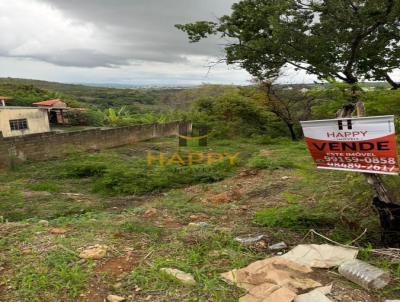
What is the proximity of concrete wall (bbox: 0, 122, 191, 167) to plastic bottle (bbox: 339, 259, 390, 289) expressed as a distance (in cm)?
1019

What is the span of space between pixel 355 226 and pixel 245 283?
1.64 meters

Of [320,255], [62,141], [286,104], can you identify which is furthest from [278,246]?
[286,104]

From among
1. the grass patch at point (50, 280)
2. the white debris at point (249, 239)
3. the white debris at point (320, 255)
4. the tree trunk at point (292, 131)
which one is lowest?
the tree trunk at point (292, 131)

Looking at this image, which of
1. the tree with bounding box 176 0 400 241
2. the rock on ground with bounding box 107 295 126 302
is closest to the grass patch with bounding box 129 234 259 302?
the rock on ground with bounding box 107 295 126 302

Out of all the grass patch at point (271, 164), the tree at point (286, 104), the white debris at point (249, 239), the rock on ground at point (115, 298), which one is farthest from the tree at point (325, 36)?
the tree at point (286, 104)

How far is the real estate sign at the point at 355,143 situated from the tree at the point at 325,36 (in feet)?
10.5

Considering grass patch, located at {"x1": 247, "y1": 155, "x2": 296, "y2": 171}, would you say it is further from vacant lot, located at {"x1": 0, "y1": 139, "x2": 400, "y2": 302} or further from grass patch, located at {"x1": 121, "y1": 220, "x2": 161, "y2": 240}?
grass patch, located at {"x1": 121, "y1": 220, "x2": 161, "y2": 240}

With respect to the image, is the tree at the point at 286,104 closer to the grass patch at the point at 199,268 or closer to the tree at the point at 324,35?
the tree at the point at 324,35

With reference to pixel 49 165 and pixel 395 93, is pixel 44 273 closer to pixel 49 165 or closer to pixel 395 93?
pixel 395 93

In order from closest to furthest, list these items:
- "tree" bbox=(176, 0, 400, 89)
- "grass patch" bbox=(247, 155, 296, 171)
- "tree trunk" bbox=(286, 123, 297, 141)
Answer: "tree" bbox=(176, 0, 400, 89) < "grass patch" bbox=(247, 155, 296, 171) < "tree trunk" bbox=(286, 123, 297, 141)

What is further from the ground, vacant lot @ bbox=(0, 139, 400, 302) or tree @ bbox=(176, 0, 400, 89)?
tree @ bbox=(176, 0, 400, 89)

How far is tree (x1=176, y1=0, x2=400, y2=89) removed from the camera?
268 inches

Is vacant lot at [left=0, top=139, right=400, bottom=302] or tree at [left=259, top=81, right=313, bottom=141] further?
tree at [left=259, top=81, right=313, bottom=141]

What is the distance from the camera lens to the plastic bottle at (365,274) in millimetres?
2539
